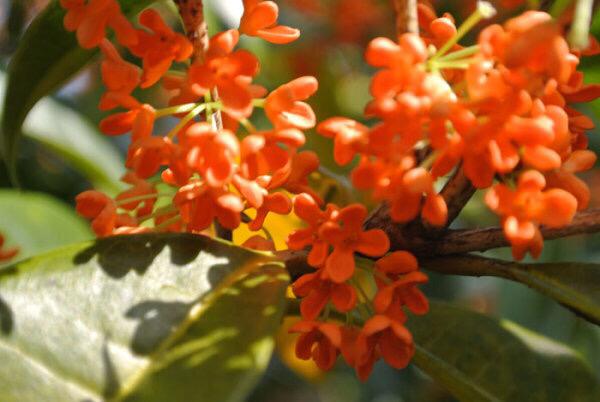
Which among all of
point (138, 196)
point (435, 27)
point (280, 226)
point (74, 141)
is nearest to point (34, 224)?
point (74, 141)

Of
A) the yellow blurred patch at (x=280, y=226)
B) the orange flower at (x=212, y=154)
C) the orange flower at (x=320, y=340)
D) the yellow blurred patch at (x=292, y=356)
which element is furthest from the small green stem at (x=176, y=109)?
the yellow blurred patch at (x=292, y=356)

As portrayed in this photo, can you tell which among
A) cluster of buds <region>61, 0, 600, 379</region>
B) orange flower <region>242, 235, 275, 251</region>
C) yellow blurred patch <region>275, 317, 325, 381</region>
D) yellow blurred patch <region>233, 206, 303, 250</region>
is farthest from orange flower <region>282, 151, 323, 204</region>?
yellow blurred patch <region>275, 317, 325, 381</region>

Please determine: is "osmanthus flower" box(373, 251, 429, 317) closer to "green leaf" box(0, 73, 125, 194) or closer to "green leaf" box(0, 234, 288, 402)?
"green leaf" box(0, 234, 288, 402)

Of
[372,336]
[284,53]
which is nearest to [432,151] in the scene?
[372,336]

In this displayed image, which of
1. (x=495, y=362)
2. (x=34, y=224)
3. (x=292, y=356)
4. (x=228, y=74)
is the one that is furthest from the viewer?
(x=292, y=356)

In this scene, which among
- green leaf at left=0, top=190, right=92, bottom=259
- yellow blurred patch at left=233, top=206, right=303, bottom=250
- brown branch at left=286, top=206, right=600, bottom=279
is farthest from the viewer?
green leaf at left=0, top=190, right=92, bottom=259

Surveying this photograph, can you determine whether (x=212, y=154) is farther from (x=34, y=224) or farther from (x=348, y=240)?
(x=34, y=224)

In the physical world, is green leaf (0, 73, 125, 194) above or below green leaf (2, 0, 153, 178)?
below
